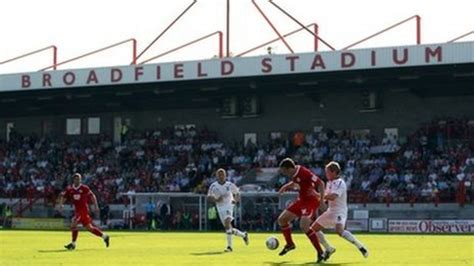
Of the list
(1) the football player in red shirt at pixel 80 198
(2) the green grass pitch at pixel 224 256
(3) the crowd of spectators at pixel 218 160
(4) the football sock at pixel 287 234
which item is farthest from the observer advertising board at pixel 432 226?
(4) the football sock at pixel 287 234

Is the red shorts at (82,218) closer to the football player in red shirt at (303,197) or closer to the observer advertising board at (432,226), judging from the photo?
the football player in red shirt at (303,197)

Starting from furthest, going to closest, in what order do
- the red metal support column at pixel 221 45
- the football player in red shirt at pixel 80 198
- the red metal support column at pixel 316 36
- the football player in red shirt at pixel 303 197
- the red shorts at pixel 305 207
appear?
the red metal support column at pixel 221 45 < the red metal support column at pixel 316 36 < the football player in red shirt at pixel 80 198 < the red shorts at pixel 305 207 < the football player in red shirt at pixel 303 197

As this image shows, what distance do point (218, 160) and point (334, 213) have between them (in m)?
37.6

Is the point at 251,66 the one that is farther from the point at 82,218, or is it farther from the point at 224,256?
the point at 224,256

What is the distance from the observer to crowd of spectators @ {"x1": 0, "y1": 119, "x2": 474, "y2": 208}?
50.1 m

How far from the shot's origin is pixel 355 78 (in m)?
54.2

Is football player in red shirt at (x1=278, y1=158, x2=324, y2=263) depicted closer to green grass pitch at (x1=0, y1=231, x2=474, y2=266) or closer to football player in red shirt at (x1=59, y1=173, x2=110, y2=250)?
green grass pitch at (x1=0, y1=231, x2=474, y2=266)

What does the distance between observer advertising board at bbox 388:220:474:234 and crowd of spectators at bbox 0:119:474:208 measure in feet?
6.43

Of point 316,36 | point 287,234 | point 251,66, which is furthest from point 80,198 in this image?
point 316,36

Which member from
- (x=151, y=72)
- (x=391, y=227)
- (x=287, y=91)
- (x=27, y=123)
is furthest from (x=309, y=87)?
(x=27, y=123)

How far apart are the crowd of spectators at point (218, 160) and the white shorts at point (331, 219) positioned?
89.1ft

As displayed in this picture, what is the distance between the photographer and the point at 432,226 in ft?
149

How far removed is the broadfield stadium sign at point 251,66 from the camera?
49719 mm

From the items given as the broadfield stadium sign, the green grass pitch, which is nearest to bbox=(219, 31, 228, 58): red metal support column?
the broadfield stadium sign
